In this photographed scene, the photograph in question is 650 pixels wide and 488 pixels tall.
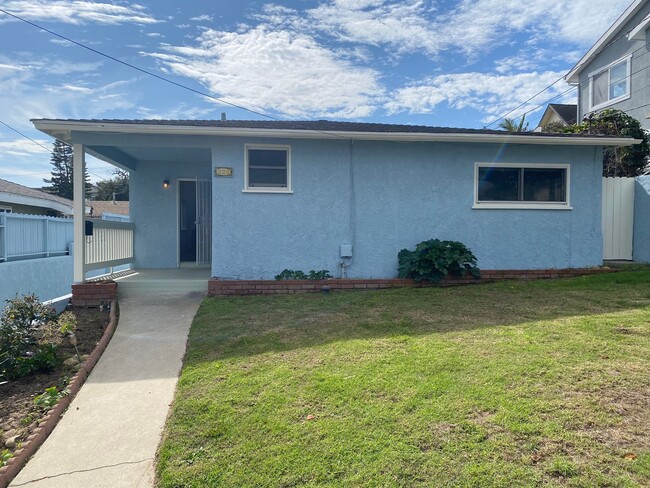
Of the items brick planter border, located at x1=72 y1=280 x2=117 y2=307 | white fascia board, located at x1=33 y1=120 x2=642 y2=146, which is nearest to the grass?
brick planter border, located at x1=72 y1=280 x2=117 y2=307

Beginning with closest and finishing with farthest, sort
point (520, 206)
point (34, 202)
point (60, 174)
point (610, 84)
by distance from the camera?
point (520, 206) → point (34, 202) → point (610, 84) → point (60, 174)

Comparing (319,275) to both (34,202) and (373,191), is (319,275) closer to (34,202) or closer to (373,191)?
(373,191)

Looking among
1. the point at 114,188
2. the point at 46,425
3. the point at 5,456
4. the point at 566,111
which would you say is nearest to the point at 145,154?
the point at 46,425

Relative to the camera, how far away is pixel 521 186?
873cm

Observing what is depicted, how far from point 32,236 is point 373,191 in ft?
33.4

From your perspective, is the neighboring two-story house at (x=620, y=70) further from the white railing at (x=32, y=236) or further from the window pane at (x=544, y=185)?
the white railing at (x=32, y=236)

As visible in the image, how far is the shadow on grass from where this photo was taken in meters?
5.09

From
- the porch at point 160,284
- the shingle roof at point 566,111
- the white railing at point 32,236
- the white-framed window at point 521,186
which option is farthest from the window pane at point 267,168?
the shingle roof at point 566,111

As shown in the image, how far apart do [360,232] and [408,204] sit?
118cm

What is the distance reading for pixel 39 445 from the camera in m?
3.15

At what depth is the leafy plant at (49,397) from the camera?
3.66 m

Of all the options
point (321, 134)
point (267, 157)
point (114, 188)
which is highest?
point (114, 188)

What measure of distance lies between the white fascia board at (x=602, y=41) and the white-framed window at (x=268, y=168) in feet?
54.3

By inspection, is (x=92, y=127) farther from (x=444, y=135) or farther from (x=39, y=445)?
(x=444, y=135)
